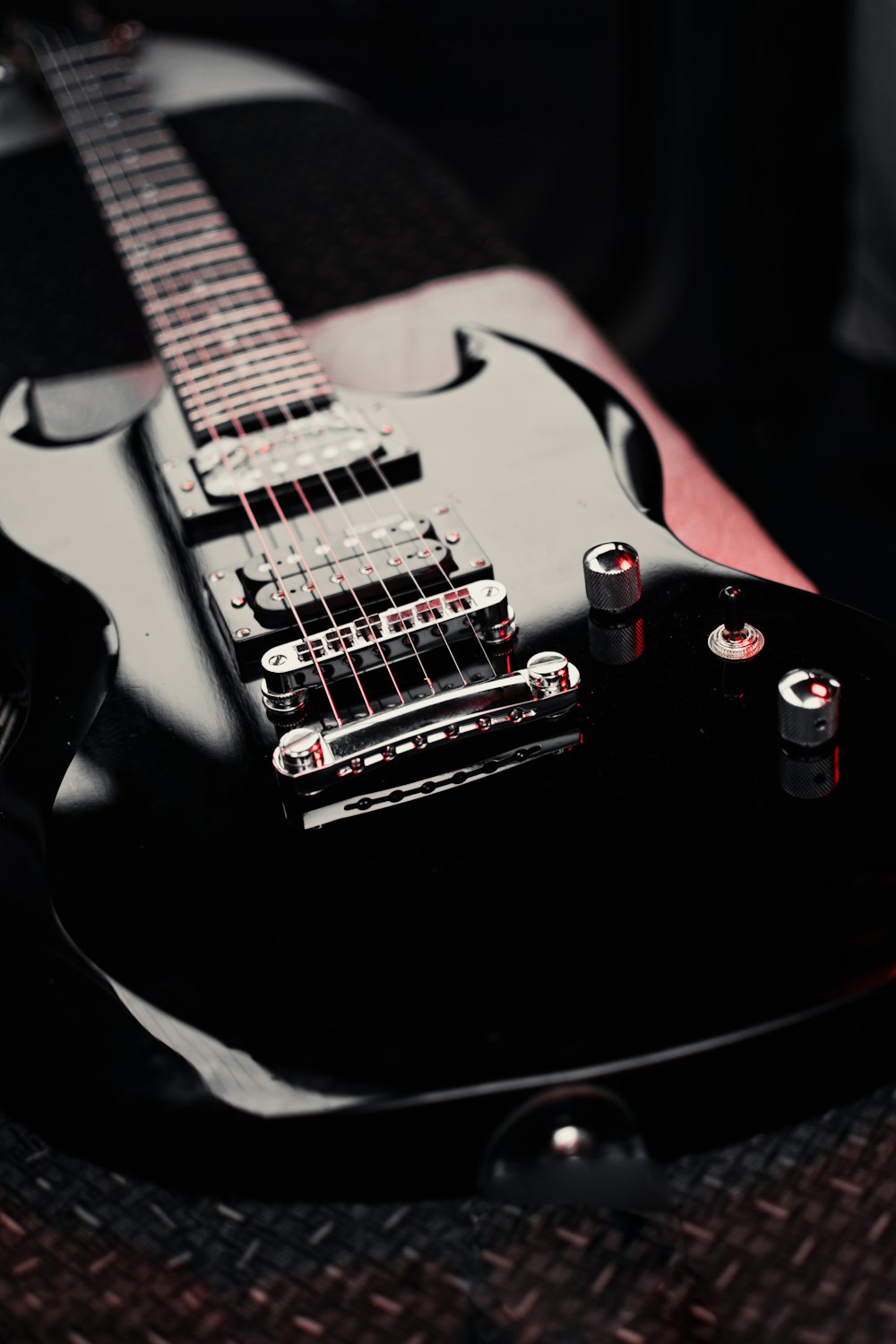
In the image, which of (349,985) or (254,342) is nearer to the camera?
(349,985)

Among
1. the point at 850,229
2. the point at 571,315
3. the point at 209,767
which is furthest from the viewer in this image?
the point at 850,229

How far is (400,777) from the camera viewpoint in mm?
703

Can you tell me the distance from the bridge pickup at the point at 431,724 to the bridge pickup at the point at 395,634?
0.04 meters

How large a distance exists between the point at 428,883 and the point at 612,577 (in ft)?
0.74

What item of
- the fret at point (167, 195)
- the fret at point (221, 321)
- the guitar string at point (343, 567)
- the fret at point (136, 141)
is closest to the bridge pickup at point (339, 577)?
the guitar string at point (343, 567)

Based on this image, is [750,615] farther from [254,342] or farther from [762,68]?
[762,68]

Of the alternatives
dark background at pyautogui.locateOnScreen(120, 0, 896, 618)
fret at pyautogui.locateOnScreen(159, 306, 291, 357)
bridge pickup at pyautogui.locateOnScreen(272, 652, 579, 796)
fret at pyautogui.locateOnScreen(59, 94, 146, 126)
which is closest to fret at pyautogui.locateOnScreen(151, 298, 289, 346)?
fret at pyautogui.locateOnScreen(159, 306, 291, 357)

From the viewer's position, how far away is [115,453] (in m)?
0.99

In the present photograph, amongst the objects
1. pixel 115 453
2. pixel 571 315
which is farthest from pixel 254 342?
pixel 571 315

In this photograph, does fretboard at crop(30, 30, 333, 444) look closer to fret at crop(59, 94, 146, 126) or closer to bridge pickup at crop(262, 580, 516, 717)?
fret at crop(59, 94, 146, 126)

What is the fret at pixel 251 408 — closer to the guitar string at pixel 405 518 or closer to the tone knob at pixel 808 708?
the guitar string at pixel 405 518

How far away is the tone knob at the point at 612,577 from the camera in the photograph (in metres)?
0.75

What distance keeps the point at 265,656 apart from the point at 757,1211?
0.39 m

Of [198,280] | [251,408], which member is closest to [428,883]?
[251,408]
